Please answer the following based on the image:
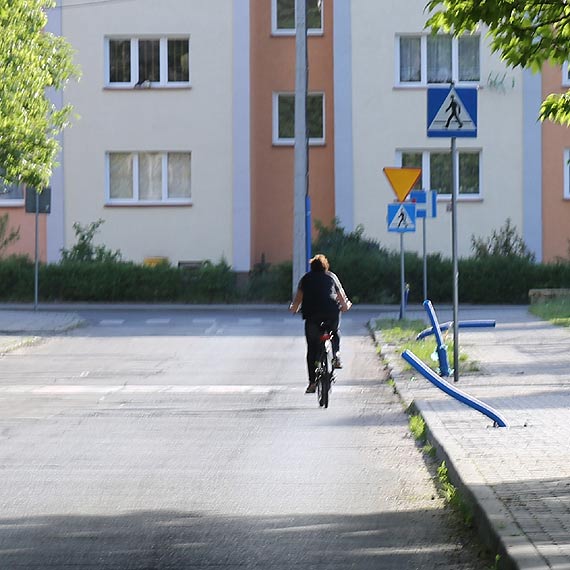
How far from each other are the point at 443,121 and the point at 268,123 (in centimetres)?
2459

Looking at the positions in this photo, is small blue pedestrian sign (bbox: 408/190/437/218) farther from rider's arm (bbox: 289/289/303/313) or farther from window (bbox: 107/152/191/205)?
rider's arm (bbox: 289/289/303/313)

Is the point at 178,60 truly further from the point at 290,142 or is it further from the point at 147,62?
the point at 290,142

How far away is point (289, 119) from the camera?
3938cm

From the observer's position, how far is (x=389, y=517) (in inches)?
313

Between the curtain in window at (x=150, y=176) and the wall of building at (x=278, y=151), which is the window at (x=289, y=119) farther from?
the curtain in window at (x=150, y=176)

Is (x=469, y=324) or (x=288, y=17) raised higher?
(x=288, y=17)

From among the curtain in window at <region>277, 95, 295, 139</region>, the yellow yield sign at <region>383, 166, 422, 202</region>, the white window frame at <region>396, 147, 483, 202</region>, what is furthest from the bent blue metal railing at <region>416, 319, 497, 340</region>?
the curtain in window at <region>277, 95, 295, 139</region>

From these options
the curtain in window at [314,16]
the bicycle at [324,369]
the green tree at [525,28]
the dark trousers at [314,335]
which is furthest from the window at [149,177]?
the green tree at [525,28]

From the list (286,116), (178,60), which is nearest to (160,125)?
(178,60)

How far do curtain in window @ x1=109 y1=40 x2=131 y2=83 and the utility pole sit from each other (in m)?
7.07

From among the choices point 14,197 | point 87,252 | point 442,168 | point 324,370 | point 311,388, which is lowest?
point 311,388

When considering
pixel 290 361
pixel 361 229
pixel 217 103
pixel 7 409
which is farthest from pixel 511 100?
pixel 7 409

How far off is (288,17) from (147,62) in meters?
4.31

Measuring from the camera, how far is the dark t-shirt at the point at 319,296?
49.0 ft
